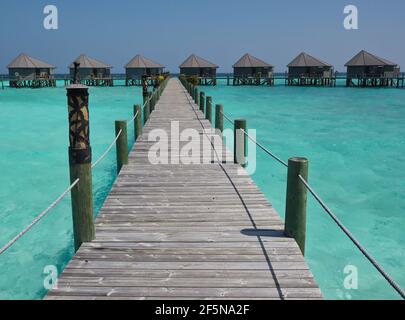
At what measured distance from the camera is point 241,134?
7465 mm

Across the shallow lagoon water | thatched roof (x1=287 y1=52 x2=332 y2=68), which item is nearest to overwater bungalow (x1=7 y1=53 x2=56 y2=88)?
the shallow lagoon water

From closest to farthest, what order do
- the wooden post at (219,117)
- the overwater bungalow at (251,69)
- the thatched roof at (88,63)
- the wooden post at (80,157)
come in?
the wooden post at (80,157) < the wooden post at (219,117) < the thatched roof at (88,63) < the overwater bungalow at (251,69)

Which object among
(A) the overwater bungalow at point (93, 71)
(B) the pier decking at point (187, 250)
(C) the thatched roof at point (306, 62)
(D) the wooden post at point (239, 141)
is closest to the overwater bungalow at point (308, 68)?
(C) the thatched roof at point (306, 62)

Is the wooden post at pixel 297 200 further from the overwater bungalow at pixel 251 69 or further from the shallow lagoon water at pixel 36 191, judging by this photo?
the overwater bungalow at pixel 251 69

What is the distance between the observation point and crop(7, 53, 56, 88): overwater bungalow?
48.5 meters

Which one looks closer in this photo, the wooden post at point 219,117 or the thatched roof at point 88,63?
the wooden post at point 219,117

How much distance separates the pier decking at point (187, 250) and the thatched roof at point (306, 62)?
49055 mm

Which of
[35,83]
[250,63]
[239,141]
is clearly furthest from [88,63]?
[239,141]

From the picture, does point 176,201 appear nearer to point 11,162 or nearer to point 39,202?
point 39,202

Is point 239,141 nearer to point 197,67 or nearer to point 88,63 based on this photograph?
point 197,67

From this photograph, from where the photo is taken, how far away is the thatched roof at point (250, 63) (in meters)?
54.1

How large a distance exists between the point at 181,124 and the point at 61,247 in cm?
634

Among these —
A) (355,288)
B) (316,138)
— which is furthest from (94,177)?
(316,138)

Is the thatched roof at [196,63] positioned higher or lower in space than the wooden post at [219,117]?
higher
